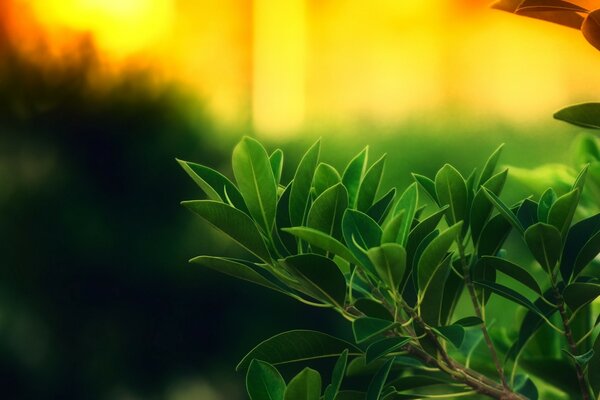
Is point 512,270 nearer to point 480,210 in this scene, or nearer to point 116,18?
point 480,210

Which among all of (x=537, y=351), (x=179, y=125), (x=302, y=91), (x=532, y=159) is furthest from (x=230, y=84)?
(x=537, y=351)

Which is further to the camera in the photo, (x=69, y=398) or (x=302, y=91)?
(x=302, y=91)

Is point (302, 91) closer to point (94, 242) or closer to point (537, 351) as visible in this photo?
point (94, 242)

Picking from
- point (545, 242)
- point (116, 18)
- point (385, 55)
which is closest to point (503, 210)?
point (545, 242)

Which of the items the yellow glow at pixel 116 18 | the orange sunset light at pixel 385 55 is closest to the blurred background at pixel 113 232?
the yellow glow at pixel 116 18

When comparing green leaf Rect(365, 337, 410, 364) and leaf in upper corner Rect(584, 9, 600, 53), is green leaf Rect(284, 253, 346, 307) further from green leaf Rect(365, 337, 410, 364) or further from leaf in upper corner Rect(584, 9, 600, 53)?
leaf in upper corner Rect(584, 9, 600, 53)
